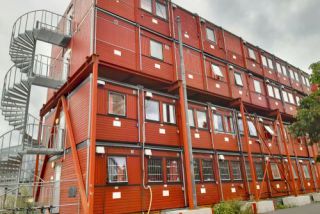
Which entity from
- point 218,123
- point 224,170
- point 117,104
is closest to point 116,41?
point 117,104

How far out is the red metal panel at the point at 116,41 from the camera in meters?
15.5

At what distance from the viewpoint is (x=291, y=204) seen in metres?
20.9

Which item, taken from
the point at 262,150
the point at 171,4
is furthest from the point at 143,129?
the point at 262,150

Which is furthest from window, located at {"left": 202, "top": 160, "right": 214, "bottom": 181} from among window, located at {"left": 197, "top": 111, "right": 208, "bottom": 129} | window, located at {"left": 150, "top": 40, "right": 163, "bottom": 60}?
window, located at {"left": 150, "top": 40, "right": 163, "bottom": 60}

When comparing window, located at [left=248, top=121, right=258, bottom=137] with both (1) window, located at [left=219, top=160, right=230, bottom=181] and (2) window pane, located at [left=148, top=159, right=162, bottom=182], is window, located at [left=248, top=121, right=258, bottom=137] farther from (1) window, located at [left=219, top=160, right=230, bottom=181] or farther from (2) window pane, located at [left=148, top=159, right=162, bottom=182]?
(2) window pane, located at [left=148, top=159, right=162, bottom=182]

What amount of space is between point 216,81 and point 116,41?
29.7ft

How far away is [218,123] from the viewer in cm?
2062

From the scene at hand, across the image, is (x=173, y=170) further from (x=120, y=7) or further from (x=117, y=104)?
(x=120, y=7)

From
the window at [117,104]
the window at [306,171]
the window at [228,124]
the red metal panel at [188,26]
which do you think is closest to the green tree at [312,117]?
the window at [228,124]

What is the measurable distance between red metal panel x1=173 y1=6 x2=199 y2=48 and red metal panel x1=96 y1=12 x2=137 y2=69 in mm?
4713

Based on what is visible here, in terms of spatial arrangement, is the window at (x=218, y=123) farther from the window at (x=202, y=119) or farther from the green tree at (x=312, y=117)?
the green tree at (x=312, y=117)

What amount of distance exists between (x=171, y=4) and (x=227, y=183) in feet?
44.8

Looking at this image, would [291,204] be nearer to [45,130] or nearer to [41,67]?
[45,130]

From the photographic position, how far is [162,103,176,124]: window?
17.2 m
